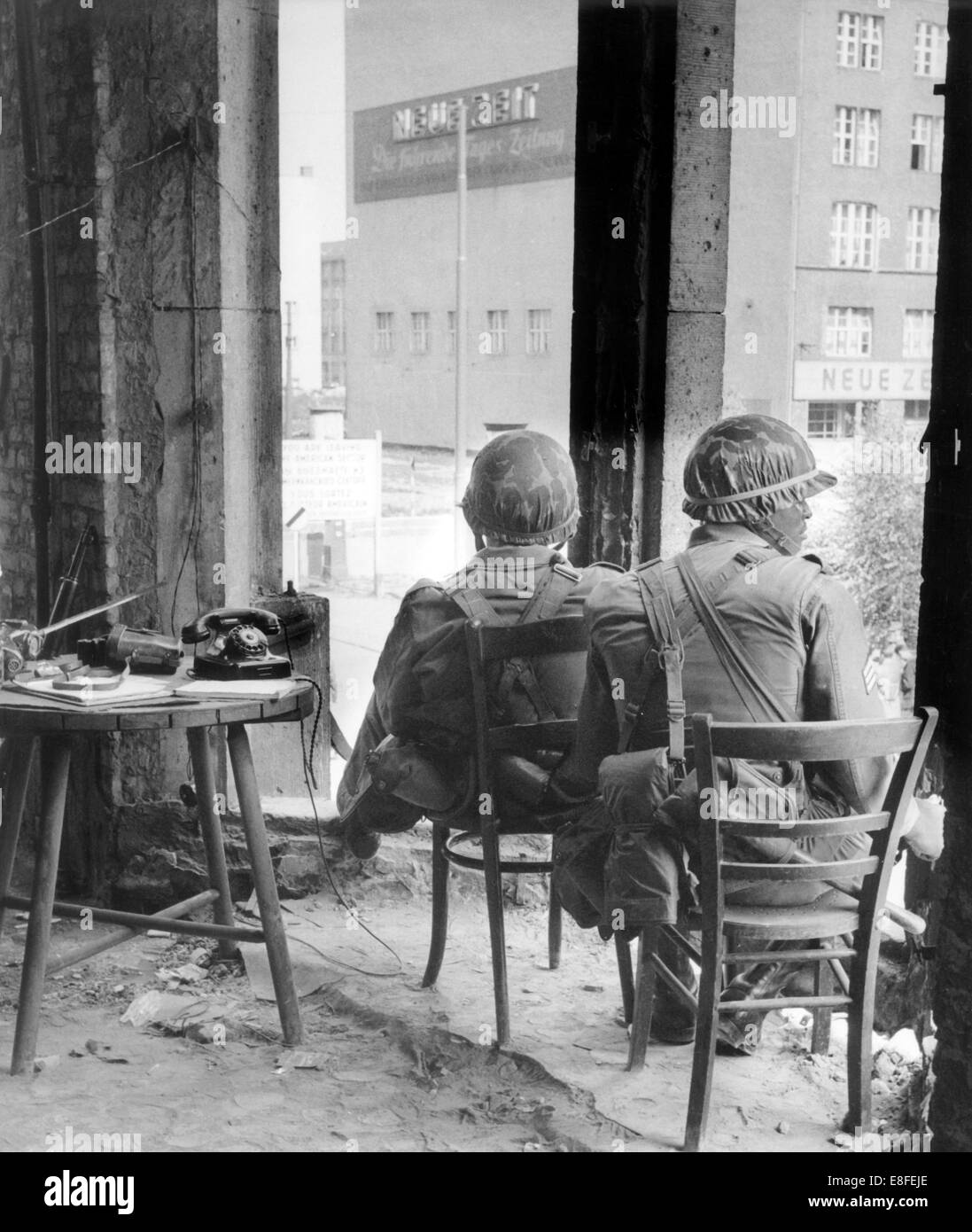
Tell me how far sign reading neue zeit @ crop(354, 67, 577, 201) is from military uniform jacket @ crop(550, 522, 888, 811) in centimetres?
896

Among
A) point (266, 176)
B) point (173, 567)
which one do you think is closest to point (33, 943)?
point (173, 567)

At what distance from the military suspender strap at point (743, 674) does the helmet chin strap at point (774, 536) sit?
232mm

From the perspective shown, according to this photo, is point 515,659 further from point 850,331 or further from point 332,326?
point 850,331

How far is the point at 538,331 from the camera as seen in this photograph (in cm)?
1056

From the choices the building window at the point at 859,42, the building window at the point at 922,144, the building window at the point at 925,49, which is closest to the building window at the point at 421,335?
the building window at the point at 922,144

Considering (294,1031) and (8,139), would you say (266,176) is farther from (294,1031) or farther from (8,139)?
(294,1031)

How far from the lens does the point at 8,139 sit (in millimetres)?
4973

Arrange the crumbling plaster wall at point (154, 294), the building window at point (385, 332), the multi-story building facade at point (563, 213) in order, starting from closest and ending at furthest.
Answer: the crumbling plaster wall at point (154, 294) → the multi-story building facade at point (563, 213) → the building window at point (385, 332)

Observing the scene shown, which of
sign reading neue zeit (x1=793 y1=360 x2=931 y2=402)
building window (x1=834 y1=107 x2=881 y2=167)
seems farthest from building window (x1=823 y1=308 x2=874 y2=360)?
building window (x1=834 y1=107 x2=881 y2=167)

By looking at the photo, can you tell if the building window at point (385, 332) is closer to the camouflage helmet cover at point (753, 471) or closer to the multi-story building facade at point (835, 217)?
the multi-story building facade at point (835, 217)

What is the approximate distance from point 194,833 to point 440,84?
13.8 m

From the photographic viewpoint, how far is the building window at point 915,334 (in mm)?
31438

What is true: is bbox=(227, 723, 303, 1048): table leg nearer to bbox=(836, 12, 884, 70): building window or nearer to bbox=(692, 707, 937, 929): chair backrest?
bbox=(692, 707, 937, 929): chair backrest

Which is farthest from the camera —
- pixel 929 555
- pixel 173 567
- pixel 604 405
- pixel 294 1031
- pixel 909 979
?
pixel 173 567
